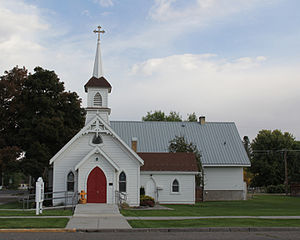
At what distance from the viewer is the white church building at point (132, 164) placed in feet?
96.3

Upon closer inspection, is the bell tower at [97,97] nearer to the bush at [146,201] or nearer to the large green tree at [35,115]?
the large green tree at [35,115]

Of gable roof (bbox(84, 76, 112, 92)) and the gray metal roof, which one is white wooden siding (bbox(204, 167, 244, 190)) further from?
gable roof (bbox(84, 76, 112, 92))

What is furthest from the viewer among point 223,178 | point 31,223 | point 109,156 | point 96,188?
point 223,178

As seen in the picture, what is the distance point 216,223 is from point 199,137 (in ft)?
95.2

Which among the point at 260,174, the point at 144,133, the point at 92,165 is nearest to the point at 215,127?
the point at 144,133

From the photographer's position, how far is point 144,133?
47438 mm

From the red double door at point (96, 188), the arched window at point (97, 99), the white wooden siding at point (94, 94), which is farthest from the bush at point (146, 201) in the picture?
the arched window at point (97, 99)

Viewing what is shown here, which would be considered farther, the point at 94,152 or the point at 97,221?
the point at 94,152

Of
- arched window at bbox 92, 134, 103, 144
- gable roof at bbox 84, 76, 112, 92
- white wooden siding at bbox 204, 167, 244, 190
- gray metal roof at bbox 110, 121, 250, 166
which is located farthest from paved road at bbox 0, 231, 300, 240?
gray metal roof at bbox 110, 121, 250, 166

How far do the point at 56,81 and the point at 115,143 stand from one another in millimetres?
12501

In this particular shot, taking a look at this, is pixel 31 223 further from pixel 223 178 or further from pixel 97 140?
pixel 223 178

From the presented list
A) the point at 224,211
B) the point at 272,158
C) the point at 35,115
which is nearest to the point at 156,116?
the point at 272,158

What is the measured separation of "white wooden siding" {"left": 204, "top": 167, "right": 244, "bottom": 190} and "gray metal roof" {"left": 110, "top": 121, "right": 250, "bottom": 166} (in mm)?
829

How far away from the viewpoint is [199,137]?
47031mm
